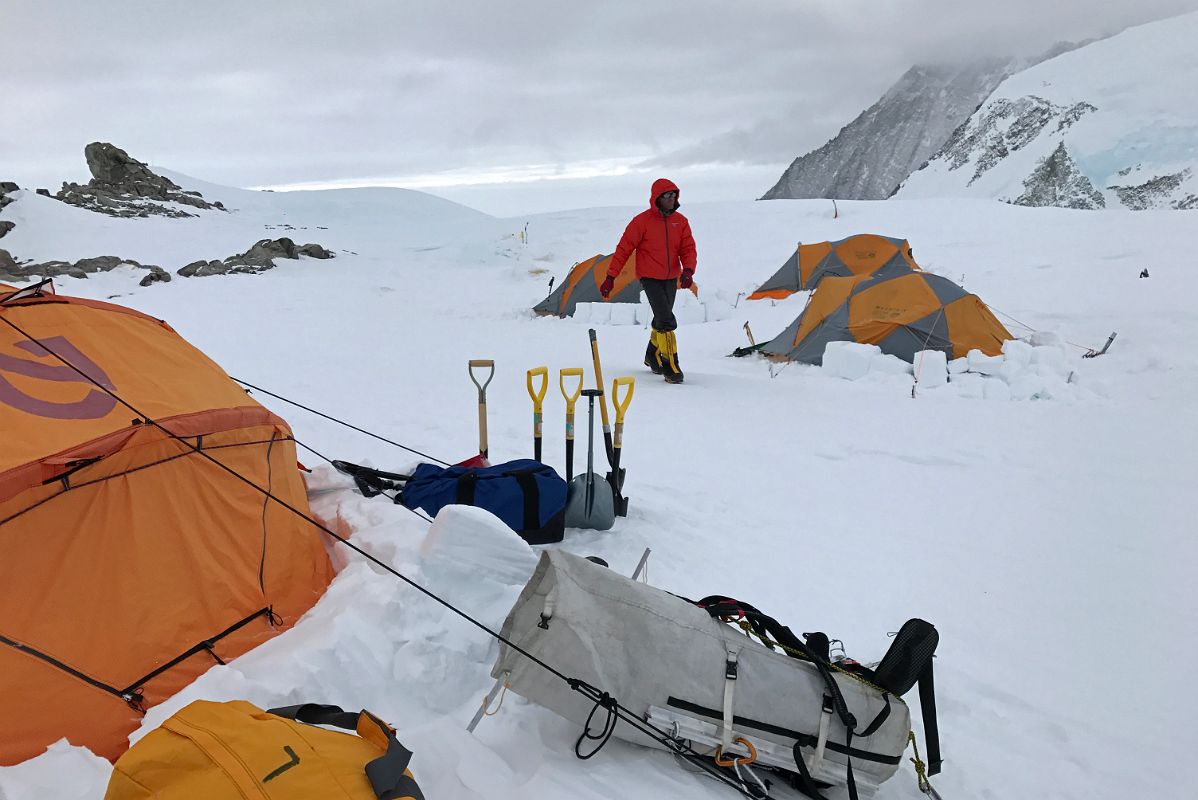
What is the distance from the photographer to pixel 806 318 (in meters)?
9.48

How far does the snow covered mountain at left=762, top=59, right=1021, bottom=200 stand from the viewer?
118438mm

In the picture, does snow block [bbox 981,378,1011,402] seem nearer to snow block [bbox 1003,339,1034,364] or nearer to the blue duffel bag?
snow block [bbox 1003,339,1034,364]

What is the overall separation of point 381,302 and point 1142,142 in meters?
66.6

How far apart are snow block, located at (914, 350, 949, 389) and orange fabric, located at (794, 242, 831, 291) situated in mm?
7338

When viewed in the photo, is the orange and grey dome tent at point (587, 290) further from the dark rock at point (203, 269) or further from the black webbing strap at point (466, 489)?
the dark rock at point (203, 269)

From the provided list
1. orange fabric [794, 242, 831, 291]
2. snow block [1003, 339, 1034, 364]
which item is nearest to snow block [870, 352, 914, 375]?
snow block [1003, 339, 1034, 364]

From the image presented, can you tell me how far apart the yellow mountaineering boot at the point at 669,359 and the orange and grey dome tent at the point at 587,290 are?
22.0 feet

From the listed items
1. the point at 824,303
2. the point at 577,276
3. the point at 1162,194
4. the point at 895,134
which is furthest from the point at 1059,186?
the point at 824,303

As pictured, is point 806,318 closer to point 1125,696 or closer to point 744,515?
point 744,515

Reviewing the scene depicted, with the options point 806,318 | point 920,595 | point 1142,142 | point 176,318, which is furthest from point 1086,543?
point 1142,142

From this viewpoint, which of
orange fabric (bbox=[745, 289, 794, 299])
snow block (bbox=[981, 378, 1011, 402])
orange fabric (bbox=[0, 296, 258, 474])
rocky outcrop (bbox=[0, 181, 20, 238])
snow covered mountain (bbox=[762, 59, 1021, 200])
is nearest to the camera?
orange fabric (bbox=[0, 296, 258, 474])

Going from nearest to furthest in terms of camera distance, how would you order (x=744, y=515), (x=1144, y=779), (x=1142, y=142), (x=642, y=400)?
(x=1144, y=779) < (x=744, y=515) < (x=642, y=400) < (x=1142, y=142)

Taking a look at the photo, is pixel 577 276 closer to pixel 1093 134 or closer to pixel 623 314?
pixel 623 314

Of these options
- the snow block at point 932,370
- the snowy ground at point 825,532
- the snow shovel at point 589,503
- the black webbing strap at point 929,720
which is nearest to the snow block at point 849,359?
the snowy ground at point 825,532
